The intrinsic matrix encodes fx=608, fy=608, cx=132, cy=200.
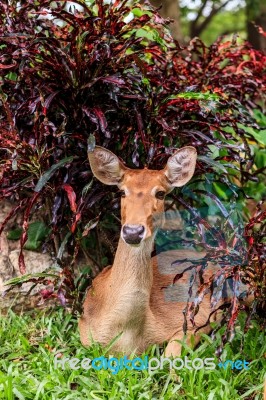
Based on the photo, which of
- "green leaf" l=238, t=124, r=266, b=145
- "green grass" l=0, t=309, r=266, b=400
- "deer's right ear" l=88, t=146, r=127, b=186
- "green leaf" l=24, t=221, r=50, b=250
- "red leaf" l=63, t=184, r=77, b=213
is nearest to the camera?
"green grass" l=0, t=309, r=266, b=400

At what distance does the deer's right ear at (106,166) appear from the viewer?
11.2ft

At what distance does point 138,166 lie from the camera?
4.01 meters

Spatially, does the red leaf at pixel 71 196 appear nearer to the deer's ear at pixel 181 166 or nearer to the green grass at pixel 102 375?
the deer's ear at pixel 181 166

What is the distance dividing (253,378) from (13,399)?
1.37 meters

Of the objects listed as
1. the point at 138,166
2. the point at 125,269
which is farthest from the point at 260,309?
the point at 138,166

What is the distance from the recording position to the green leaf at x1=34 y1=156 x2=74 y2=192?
3471 mm

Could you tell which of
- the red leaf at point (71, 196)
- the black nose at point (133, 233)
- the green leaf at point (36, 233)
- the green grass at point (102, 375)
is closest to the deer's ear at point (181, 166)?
the black nose at point (133, 233)

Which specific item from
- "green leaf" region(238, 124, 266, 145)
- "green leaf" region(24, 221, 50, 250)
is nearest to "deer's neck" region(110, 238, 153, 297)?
"green leaf" region(24, 221, 50, 250)

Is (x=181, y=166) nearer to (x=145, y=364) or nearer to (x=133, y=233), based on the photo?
(x=133, y=233)

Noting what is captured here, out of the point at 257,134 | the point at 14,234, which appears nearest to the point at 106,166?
the point at 14,234

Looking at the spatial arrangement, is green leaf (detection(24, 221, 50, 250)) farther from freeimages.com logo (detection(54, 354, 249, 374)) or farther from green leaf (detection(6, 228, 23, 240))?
freeimages.com logo (detection(54, 354, 249, 374))

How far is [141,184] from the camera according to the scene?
130 inches

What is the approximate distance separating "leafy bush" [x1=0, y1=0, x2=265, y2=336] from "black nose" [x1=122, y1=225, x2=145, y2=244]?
0.61 metres

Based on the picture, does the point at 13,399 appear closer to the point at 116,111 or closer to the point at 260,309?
the point at 260,309
